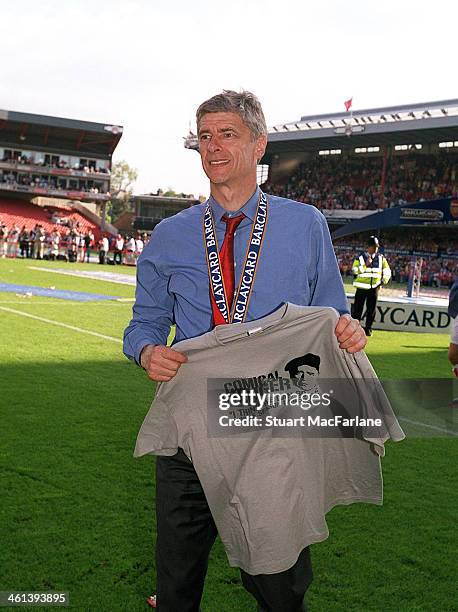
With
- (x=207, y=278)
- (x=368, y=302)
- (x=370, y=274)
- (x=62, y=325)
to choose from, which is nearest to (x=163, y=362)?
(x=207, y=278)

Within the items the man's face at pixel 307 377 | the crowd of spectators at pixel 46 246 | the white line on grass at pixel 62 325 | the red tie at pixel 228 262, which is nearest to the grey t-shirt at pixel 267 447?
the man's face at pixel 307 377

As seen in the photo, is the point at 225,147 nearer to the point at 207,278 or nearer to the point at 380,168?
the point at 207,278

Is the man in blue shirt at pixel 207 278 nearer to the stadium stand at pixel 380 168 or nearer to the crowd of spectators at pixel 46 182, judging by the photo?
the stadium stand at pixel 380 168

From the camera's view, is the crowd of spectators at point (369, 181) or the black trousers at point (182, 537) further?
the crowd of spectators at point (369, 181)

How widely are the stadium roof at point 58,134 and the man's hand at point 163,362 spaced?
56.7 meters

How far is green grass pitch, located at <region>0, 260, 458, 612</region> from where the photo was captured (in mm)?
3143

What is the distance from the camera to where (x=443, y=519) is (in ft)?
13.5

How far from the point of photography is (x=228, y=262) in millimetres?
2209

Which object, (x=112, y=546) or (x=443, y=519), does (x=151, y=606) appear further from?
(x=443, y=519)

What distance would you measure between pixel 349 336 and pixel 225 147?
2.48ft

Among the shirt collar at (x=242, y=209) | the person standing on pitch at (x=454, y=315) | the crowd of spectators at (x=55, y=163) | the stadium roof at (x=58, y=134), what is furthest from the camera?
the crowd of spectators at (x=55, y=163)

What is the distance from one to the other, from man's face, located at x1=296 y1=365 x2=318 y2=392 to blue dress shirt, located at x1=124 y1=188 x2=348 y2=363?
237 mm

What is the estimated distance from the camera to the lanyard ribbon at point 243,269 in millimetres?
2152

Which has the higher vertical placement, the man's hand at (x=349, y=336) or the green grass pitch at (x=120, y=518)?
the man's hand at (x=349, y=336)
